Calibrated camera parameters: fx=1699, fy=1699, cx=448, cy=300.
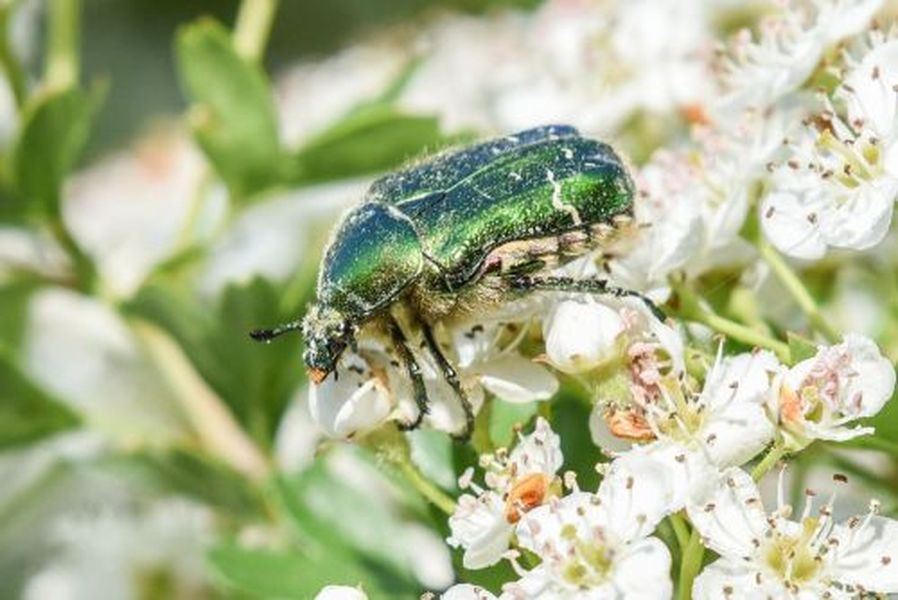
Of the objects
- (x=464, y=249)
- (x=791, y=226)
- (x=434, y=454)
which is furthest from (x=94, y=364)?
(x=791, y=226)

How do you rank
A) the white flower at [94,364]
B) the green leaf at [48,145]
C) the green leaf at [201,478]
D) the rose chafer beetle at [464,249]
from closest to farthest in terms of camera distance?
the rose chafer beetle at [464,249]
the green leaf at [48,145]
the green leaf at [201,478]
the white flower at [94,364]

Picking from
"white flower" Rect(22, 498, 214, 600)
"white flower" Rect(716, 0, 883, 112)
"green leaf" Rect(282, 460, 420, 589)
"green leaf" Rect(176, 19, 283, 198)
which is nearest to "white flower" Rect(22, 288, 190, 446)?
"white flower" Rect(22, 498, 214, 600)

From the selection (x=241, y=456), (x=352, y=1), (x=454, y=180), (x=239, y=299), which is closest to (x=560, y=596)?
(x=454, y=180)

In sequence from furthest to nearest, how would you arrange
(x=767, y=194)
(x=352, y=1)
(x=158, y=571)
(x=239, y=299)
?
(x=352, y=1)
(x=158, y=571)
(x=239, y=299)
(x=767, y=194)

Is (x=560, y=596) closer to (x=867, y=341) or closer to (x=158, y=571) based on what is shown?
(x=867, y=341)

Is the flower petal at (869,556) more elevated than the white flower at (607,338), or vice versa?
the white flower at (607,338)

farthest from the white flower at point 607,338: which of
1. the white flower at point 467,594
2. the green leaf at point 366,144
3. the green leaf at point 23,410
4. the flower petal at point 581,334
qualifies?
the green leaf at point 23,410

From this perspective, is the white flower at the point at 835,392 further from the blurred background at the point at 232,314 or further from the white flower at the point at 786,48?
the white flower at the point at 786,48

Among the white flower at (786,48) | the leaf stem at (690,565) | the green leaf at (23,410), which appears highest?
the green leaf at (23,410)
